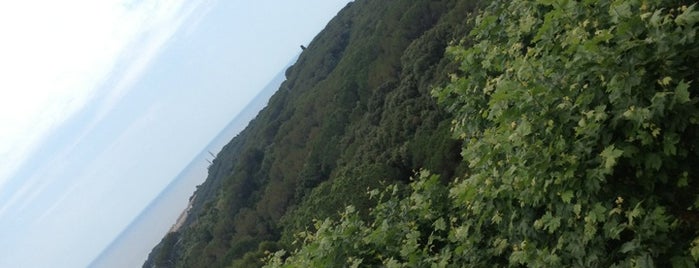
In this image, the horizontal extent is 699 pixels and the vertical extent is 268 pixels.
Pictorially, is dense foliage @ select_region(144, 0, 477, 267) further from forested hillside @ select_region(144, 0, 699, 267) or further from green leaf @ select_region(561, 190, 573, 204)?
green leaf @ select_region(561, 190, 573, 204)

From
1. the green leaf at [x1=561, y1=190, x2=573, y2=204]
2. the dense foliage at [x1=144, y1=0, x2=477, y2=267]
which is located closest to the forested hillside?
the green leaf at [x1=561, y1=190, x2=573, y2=204]

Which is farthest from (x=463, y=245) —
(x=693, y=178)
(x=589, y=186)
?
(x=693, y=178)

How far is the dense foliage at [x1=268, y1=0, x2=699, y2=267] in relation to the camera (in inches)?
151

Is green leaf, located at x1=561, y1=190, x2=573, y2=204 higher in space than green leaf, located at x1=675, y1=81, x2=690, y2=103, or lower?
lower

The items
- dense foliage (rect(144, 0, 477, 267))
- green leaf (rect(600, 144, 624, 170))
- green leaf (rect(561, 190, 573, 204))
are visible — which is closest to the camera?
green leaf (rect(600, 144, 624, 170))

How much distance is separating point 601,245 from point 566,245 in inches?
12.7

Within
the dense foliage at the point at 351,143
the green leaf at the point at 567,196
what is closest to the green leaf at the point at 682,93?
the green leaf at the point at 567,196

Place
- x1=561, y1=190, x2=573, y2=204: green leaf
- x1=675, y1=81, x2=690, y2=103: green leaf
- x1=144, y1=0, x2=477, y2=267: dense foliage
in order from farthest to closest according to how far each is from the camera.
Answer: x1=144, y1=0, x2=477, y2=267: dense foliage < x1=561, y1=190, x2=573, y2=204: green leaf < x1=675, y1=81, x2=690, y2=103: green leaf

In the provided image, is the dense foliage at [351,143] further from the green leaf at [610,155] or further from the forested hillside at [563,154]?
the green leaf at [610,155]

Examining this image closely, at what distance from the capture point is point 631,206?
13.6 ft

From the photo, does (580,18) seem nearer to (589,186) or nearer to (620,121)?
(620,121)

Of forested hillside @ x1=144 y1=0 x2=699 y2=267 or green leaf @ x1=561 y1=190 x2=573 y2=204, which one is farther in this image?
green leaf @ x1=561 y1=190 x2=573 y2=204

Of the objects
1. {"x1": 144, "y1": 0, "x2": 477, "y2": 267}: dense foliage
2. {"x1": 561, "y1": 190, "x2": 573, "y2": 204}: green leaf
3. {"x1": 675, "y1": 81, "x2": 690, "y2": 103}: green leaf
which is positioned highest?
{"x1": 675, "y1": 81, "x2": 690, "y2": 103}: green leaf

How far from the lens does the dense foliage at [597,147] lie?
3.83m
